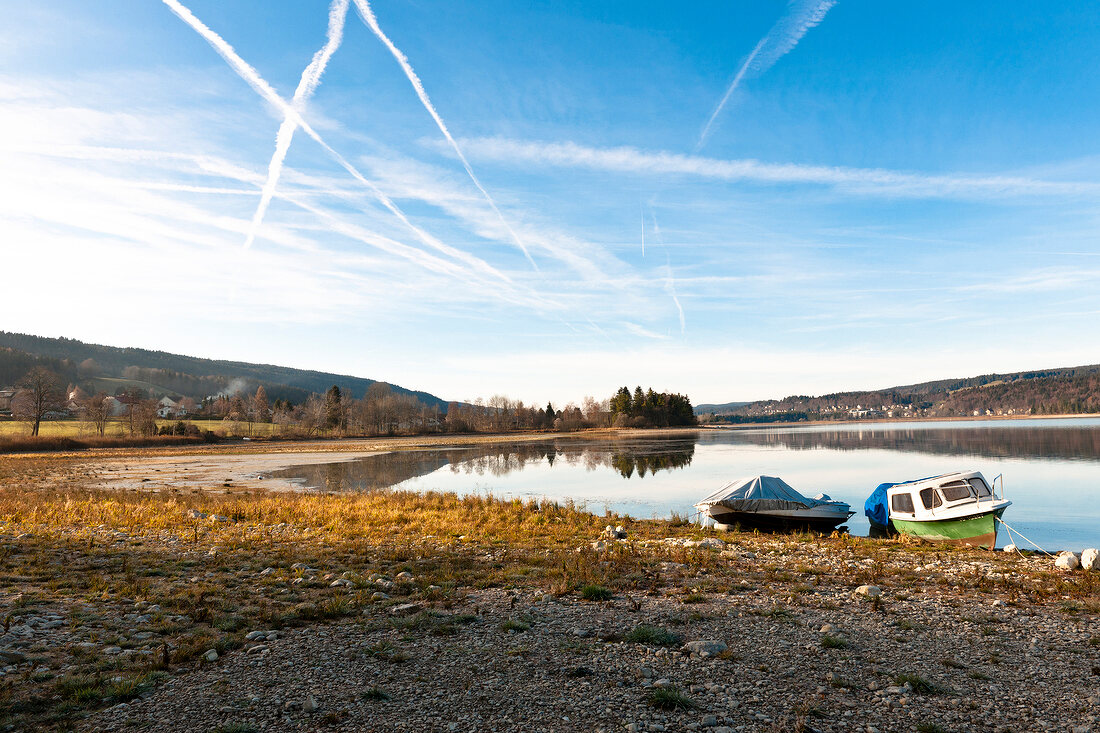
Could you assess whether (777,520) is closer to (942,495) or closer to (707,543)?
(942,495)

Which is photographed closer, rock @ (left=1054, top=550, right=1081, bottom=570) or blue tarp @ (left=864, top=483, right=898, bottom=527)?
rock @ (left=1054, top=550, right=1081, bottom=570)

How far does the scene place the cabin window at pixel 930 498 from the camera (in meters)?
21.3

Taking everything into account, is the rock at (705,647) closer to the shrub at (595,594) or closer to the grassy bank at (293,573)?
the grassy bank at (293,573)

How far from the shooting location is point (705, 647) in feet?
28.6

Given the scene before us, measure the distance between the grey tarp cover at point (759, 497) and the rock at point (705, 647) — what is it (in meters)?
15.9

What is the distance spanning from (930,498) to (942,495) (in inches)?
23.7

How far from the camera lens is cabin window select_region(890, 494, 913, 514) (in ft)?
73.7

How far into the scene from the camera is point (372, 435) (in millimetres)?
139500

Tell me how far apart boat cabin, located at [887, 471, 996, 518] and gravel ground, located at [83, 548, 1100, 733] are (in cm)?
1016

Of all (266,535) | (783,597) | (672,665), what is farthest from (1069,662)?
(266,535)

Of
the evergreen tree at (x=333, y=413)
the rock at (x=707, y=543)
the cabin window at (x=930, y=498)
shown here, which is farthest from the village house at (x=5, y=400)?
the cabin window at (x=930, y=498)

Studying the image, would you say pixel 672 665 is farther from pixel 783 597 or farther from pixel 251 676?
pixel 251 676

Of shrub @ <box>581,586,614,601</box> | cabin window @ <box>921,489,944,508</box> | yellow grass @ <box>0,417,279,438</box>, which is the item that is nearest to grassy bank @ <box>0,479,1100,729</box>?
shrub @ <box>581,586,614,601</box>

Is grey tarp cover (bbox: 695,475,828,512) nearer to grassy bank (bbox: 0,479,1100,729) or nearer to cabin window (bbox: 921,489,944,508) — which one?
grassy bank (bbox: 0,479,1100,729)
